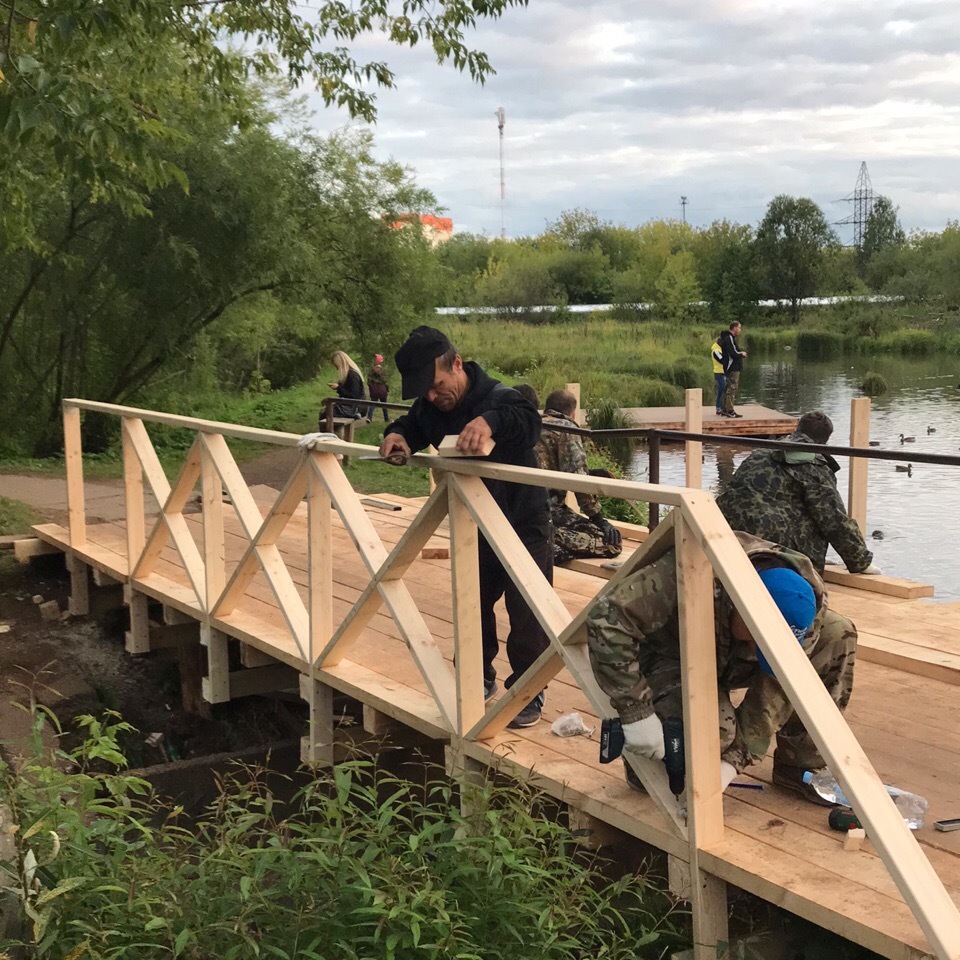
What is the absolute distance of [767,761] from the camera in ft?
12.6

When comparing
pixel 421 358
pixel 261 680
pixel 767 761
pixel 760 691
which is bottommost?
pixel 261 680

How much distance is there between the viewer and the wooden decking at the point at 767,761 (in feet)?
9.78

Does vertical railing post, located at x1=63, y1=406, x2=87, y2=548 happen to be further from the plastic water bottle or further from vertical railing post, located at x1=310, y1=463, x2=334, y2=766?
the plastic water bottle

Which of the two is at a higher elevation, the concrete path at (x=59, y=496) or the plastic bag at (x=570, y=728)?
the plastic bag at (x=570, y=728)

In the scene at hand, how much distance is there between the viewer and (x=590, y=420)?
21.7m

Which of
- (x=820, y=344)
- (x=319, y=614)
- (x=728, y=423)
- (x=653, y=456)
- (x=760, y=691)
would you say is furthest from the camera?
(x=820, y=344)

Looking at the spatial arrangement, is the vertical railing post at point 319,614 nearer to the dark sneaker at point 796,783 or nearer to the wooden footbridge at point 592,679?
the wooden footbridge at point 592,679

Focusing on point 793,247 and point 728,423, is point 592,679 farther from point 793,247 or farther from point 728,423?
point 793,247

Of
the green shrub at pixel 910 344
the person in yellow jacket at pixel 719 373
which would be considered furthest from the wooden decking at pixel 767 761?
the green shrub at pixel 910 344

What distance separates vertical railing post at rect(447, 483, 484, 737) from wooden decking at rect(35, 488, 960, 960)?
0.44 feet

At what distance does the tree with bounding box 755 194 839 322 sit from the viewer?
73.4m

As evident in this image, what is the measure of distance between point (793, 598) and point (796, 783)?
68 centimetres

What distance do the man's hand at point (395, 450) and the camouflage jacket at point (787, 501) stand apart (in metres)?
2.23

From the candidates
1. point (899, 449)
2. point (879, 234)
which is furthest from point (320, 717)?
point (879, 234)
